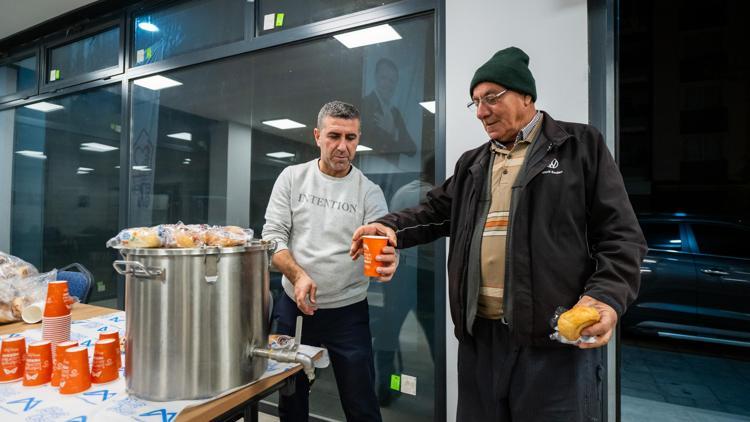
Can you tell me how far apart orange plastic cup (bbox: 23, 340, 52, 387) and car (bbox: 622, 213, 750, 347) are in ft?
13.3

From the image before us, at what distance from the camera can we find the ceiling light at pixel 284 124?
8.16 feet

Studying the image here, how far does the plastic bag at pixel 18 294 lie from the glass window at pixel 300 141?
119 cm

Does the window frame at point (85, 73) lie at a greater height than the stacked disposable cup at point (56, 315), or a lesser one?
greater

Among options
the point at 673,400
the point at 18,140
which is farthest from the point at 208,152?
the point at 673,400

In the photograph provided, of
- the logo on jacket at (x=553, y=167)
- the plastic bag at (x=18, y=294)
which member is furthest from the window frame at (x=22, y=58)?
the logo on jacket at (x=553, y=167)

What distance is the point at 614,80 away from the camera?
65.0 inches

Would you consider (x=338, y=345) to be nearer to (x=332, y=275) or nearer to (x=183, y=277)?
(x=332, y=275)

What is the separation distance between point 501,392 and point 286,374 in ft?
2.09

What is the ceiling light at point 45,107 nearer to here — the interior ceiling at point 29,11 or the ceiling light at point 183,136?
the interior ceiling at point 29,11

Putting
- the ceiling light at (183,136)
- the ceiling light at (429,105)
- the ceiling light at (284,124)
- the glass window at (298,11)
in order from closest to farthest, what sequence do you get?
the ceiling light at (429,105), the glass window at (298,11), the ceiling light at (284,124), the ceiling light at (183,136)

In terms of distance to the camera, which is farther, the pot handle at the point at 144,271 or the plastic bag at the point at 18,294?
the plastic bag at the point at 18,294

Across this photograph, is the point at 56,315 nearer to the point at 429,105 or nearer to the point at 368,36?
the point at 429,105

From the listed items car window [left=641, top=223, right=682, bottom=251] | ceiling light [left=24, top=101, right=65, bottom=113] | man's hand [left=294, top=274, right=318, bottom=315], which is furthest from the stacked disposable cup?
car window [left=641, top=223, right=682, bottom=251]

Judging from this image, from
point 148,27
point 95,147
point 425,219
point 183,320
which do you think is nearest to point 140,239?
point 183,320
